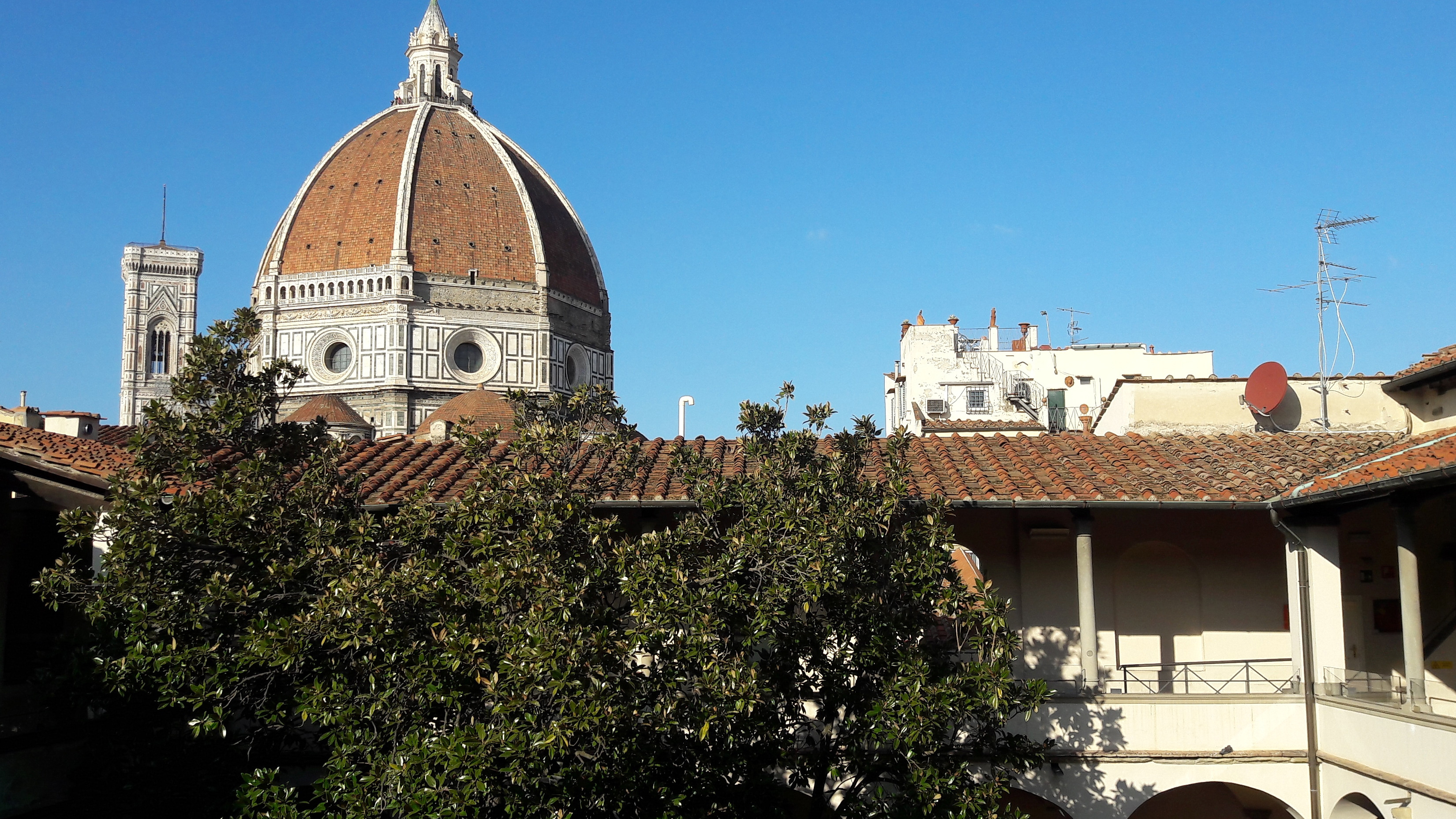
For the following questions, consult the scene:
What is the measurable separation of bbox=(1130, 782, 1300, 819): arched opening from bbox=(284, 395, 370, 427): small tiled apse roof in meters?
42.9

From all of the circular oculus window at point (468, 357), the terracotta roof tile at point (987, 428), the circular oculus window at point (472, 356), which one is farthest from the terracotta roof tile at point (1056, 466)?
the circular oculus window at point (468, 357)

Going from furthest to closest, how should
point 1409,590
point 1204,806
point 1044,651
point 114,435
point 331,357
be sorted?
point 331,357, point 114,435, point 1204,806, point 1044,651, point 1409,590


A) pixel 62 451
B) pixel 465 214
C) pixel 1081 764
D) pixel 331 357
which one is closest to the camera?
pixel 62 451

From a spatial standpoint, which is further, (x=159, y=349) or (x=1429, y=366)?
(x=159, y=349)

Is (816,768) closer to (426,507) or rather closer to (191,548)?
(426,507)

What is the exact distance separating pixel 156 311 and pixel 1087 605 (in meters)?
101

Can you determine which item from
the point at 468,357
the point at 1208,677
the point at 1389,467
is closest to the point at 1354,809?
the point at 1208,677

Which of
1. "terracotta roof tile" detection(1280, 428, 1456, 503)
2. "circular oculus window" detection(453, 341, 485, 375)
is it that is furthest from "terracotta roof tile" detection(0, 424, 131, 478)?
"circular oculus window" detection(453, 341, 485, 375)

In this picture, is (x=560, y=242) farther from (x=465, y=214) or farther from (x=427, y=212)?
(x=427, y=212)

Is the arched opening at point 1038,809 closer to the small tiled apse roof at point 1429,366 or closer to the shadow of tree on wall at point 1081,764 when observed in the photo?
the shadow of tree on wall at point 1081,764

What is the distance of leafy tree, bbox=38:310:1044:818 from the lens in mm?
8016

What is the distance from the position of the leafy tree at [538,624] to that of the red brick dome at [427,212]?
5919cm

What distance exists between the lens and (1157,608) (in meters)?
13.6

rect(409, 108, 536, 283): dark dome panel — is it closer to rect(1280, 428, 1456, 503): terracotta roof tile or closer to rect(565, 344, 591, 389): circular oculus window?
rect(565, 344, 591, 389): circular oculus window
